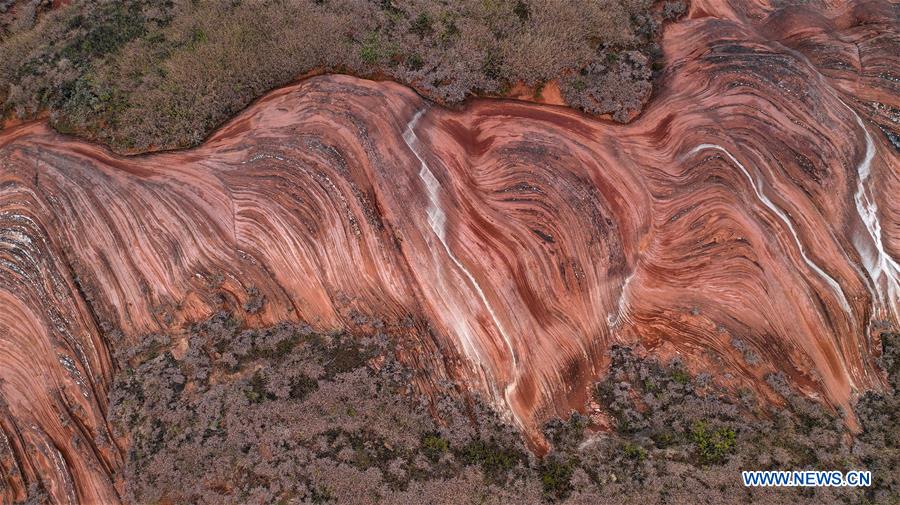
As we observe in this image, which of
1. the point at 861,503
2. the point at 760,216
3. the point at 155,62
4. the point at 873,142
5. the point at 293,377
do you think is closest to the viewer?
the point at 861,503

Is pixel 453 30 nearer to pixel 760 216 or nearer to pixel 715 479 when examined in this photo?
pixel 760 216

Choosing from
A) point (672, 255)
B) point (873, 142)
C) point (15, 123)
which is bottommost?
point (672, 255)

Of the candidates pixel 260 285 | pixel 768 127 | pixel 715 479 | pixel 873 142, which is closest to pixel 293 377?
pixel 260 285

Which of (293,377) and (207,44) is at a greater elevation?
(207,44)

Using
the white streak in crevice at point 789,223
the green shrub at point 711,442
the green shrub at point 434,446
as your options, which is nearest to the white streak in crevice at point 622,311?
the green shrub at point 711,442

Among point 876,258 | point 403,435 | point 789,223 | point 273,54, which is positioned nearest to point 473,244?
point 403,435

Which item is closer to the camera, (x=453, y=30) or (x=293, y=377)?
(x=293, y=377)
